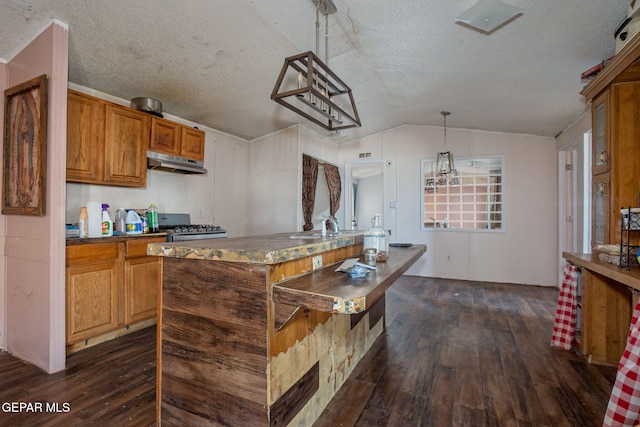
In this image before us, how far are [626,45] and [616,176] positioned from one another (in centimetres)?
88

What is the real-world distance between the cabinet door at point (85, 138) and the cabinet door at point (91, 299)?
0.79 meters

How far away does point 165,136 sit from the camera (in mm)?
3336

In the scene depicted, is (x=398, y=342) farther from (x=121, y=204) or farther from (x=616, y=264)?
(x=121, y=204)

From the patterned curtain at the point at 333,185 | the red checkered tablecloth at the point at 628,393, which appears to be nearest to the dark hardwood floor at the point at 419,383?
the red checkered tablecloth at the point at 628,393

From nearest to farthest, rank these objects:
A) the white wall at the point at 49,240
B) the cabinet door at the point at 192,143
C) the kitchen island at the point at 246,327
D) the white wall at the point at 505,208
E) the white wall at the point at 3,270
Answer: the kitchen island at the point at 246,327, the white wall at the point at 49,240, the white wall at the point at 3,270, the cabinet door at the point at 192,143, the white wall at the point at 505,208

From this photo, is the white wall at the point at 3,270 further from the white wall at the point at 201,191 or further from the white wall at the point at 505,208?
the white wall at the point at 505,208

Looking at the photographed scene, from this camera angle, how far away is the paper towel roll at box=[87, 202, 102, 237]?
105 inches

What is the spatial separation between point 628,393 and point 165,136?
4010mm

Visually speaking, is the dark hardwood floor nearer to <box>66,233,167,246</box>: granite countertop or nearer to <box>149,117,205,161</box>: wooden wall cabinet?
<box>66,233,167,246</box>: granite countertop

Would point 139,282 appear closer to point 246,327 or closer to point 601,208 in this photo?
point 246,327

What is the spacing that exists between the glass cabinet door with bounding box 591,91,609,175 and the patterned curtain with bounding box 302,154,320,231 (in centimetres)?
348

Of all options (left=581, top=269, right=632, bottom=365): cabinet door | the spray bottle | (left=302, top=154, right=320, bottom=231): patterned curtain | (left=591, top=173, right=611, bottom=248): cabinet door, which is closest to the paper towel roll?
the spray bottle

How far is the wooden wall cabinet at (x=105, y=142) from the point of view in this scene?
256 centimetres

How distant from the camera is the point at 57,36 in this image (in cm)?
214
